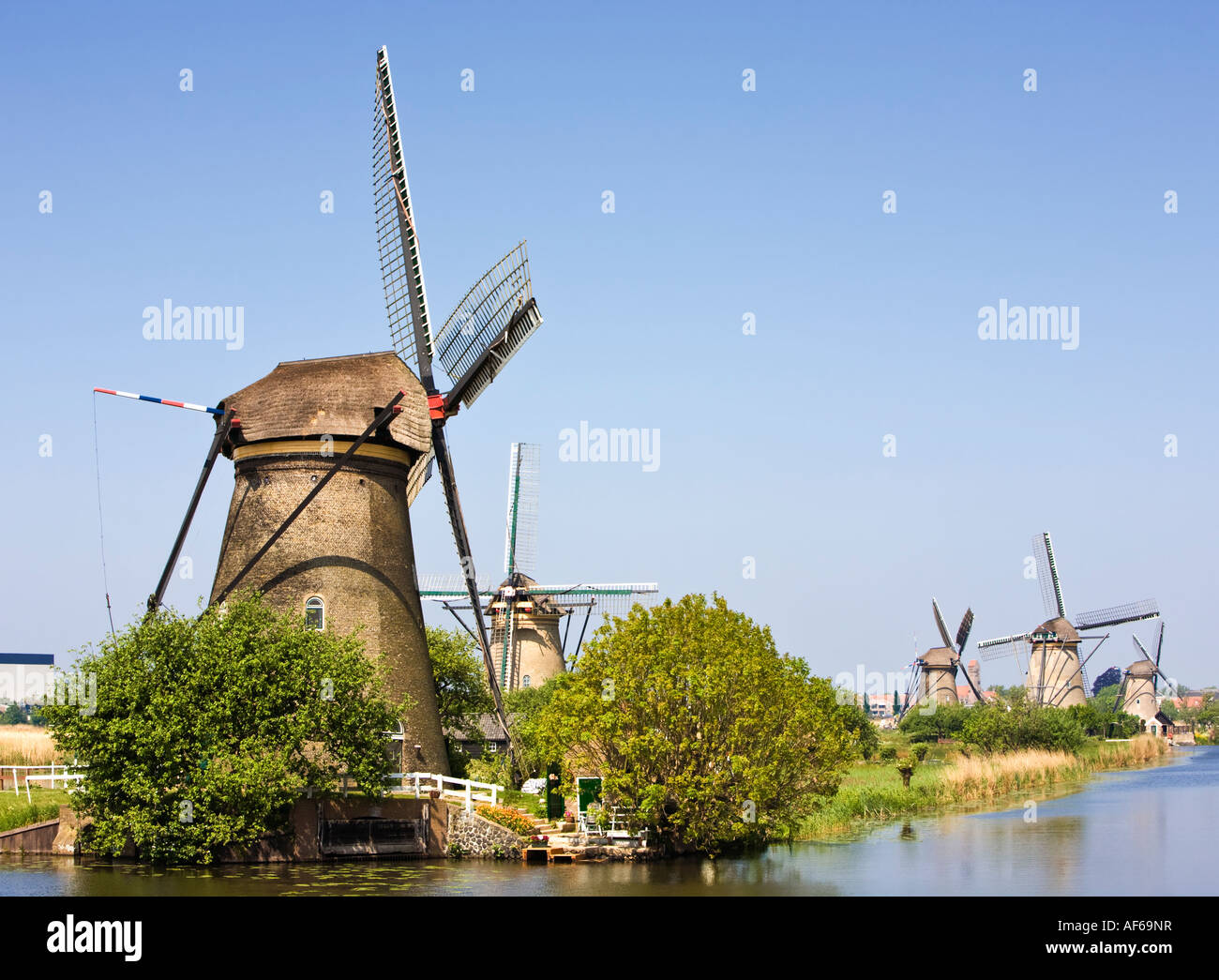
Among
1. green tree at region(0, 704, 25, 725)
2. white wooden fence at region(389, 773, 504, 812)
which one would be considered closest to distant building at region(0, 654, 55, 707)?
white wooden fence at region(389, 773, 504, 812)

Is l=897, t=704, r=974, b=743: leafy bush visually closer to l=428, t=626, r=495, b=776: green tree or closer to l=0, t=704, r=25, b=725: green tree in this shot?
l=428, t=626, r=495, b=776: green tree

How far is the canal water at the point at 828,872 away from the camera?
23312 mm

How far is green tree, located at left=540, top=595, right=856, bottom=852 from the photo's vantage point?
2877 centimetres

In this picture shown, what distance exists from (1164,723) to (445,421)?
111 metres

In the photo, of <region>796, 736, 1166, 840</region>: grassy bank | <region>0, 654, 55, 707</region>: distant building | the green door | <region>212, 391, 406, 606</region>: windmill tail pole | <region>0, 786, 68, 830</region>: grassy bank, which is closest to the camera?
<region>0, 786, 68, 830</region>: grassy bank

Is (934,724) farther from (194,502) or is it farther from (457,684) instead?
(194,502)

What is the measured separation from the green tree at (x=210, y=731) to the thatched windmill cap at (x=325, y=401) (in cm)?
525

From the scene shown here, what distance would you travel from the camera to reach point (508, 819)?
2909 cm

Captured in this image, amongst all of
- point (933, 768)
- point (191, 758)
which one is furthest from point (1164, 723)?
point (191, 758)

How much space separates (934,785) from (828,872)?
19.3 meters

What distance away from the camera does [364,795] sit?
2819 centimetres

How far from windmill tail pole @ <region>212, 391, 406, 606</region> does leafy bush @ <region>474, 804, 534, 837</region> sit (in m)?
8.04
